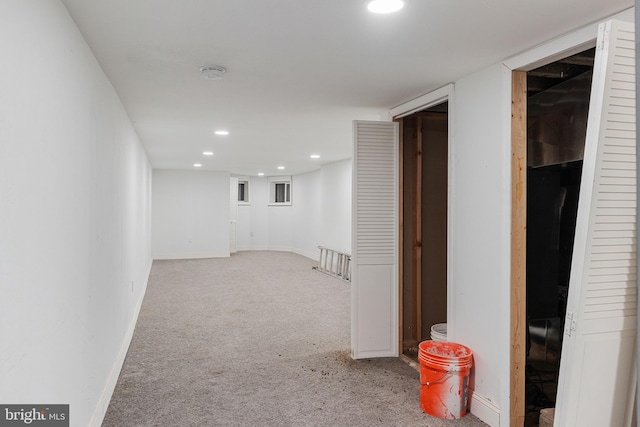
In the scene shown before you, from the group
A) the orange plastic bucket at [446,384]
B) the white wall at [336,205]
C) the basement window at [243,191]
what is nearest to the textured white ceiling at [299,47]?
the orange plastic bucket at [446,384]

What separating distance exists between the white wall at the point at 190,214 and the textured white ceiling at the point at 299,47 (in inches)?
249

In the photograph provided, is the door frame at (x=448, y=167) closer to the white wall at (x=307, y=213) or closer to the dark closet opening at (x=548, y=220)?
the dark closet opening at (x=548, y=220)

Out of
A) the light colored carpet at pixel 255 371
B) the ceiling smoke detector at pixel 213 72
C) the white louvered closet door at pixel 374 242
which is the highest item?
the ceiling smoke detector at pixel 213 72

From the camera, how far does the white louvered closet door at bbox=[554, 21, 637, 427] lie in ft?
5.31

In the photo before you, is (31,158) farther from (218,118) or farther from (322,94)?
(218,118)

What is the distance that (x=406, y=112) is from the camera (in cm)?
358

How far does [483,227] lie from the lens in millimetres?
2688

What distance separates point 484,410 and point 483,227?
111 cm

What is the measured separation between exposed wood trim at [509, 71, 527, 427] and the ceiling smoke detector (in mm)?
1723

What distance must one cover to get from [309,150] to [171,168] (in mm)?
4528

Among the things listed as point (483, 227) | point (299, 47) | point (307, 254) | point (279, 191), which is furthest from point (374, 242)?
point (279, 191)

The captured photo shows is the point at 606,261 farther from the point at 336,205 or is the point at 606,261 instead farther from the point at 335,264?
the point at 336,205

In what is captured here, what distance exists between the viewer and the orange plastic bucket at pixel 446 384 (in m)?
2.68

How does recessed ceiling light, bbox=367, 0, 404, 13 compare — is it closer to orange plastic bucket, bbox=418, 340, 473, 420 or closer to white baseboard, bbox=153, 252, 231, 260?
orange plastic bucket, bbox=418, 340, 473, 420
